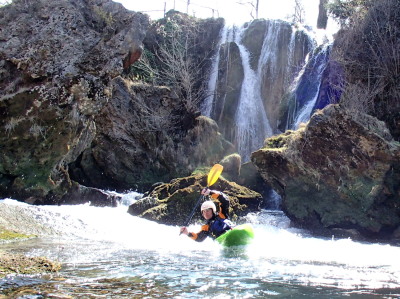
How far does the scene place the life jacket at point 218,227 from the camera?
7452mm

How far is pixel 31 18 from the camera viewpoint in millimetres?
9820

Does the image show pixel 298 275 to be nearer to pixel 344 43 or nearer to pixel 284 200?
pixel 284 200

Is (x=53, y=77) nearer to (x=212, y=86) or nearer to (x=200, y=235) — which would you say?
(x=200, y=235)

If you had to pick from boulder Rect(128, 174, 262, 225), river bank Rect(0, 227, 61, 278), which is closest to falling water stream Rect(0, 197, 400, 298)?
river bank Rect(0, 227, 61, 278)

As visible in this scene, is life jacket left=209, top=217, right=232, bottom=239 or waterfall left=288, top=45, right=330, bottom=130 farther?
waterfall left=288, top=45, right=330, bottom=130

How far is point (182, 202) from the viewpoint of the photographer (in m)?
10.3

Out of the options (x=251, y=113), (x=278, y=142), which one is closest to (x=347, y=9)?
(x=251, y=113)

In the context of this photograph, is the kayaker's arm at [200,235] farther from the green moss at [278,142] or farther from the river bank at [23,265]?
the green moss at [278,142]

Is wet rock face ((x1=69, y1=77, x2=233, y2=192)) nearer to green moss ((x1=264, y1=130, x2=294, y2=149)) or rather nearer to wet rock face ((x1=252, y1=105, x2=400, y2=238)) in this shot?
green moss ((x1=264, y1=130, x2=294, y2=149))

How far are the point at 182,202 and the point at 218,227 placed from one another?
2.89 meters

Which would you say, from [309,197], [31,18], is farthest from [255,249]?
[31,18]

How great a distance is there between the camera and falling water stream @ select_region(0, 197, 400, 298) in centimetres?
360

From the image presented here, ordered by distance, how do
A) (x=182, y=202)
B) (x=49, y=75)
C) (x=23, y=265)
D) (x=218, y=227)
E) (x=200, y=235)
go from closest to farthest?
1. (x=23, y=265)
2. (x=200, y=235)
3. (x=218, y=227)
4. (x=49, y=75)
5. (x=182, y=202)

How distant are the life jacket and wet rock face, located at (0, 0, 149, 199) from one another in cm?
428
